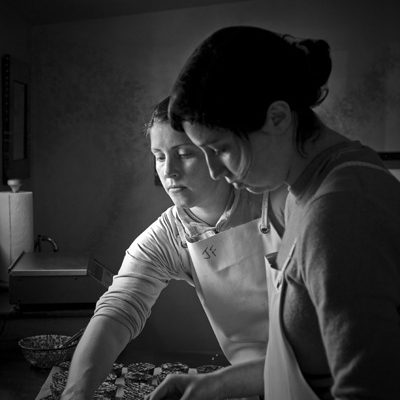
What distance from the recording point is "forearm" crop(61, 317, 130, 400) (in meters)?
1.19

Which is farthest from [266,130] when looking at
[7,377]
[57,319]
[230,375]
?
[57,319]

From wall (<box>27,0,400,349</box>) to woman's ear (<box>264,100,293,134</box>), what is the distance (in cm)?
224

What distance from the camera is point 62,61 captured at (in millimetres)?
3086

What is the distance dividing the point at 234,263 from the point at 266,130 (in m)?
0.75

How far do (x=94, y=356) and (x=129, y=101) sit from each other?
202 cm

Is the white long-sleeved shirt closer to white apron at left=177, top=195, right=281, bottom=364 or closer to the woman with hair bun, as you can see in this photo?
white apron at left=177, top=195, right=281, bottom=364

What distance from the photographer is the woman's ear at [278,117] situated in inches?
29.8

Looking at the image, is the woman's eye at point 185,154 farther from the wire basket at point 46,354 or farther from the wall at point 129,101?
the wall at point 129,101

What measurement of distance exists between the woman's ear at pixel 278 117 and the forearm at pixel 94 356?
73 cm

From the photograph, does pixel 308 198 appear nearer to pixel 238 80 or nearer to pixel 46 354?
pixel 238 80

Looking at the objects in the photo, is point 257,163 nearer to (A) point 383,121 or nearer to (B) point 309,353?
(B) point 309,353

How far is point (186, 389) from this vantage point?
120 cm

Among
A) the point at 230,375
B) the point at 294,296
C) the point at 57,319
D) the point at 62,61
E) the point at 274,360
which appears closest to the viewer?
the point at 294,296

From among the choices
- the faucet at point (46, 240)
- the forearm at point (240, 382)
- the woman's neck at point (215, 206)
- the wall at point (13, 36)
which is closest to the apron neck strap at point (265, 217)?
the woman's neck at point (215, 206)
